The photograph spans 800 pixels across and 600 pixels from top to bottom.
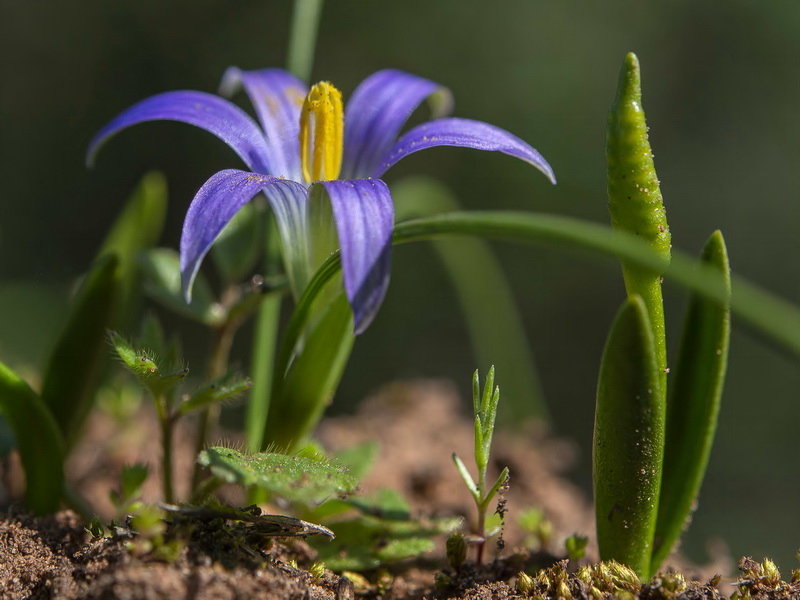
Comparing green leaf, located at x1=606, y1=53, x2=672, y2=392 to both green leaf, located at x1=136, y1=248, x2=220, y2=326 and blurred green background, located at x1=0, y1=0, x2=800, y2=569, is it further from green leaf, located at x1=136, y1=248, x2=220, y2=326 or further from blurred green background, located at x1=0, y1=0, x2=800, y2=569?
blurred green background, located at x1=0, y1=0, x2=800, y2=569

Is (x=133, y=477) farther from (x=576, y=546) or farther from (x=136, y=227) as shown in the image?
(x=576, y=546)

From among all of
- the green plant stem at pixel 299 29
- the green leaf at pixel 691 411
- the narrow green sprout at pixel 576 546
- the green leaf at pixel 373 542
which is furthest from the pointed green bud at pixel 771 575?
the green plant stem at pixel 299 29

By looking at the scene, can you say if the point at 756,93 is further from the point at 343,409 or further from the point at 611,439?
the point at 611,439

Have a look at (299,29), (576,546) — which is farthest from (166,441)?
A: (299,29)

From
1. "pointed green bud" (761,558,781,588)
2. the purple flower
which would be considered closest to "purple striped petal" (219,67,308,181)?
the purple flower

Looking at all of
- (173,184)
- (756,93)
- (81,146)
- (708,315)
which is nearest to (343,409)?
(173,184)

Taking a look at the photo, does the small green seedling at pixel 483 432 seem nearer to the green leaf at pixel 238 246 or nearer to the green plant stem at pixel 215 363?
the green plant stem at pixel 215 363

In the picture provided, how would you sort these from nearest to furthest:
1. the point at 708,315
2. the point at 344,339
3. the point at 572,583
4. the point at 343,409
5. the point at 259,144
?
1. the point at 572,583
2. the point at 708,315
3. the point at 344,339
4. the point at 259,144
5. the point at 343,409
